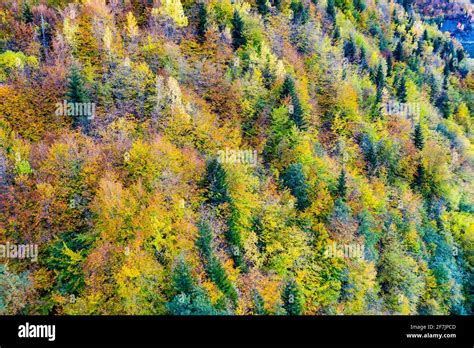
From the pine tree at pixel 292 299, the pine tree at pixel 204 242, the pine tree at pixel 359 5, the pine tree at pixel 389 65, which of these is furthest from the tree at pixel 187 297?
the pine tree at pixel 359 5

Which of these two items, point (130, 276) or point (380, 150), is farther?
point (380, 150)

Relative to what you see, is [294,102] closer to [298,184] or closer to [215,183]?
[298,184]

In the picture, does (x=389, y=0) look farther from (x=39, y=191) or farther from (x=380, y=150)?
(x=39, y=191)

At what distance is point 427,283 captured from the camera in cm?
5359

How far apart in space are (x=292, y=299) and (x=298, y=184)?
46.2ft

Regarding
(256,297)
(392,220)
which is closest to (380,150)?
(392,220)

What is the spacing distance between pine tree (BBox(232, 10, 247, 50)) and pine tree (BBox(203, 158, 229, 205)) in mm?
23659

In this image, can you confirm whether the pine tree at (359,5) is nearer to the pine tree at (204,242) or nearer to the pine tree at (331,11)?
the pine tree at (331,11)

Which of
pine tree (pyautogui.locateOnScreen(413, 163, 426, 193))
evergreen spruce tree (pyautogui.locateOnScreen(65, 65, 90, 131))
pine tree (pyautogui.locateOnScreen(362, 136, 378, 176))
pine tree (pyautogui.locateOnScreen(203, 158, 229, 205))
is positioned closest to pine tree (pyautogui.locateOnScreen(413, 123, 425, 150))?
pine tree (pyautogui.locateOnScreen(413, 163, 426, 193))

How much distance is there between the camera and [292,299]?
3897 centimetres

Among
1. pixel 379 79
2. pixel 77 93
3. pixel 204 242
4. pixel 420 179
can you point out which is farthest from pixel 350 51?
pixel 204 242

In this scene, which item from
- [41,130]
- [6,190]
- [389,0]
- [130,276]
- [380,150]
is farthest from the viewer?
[389,0]
